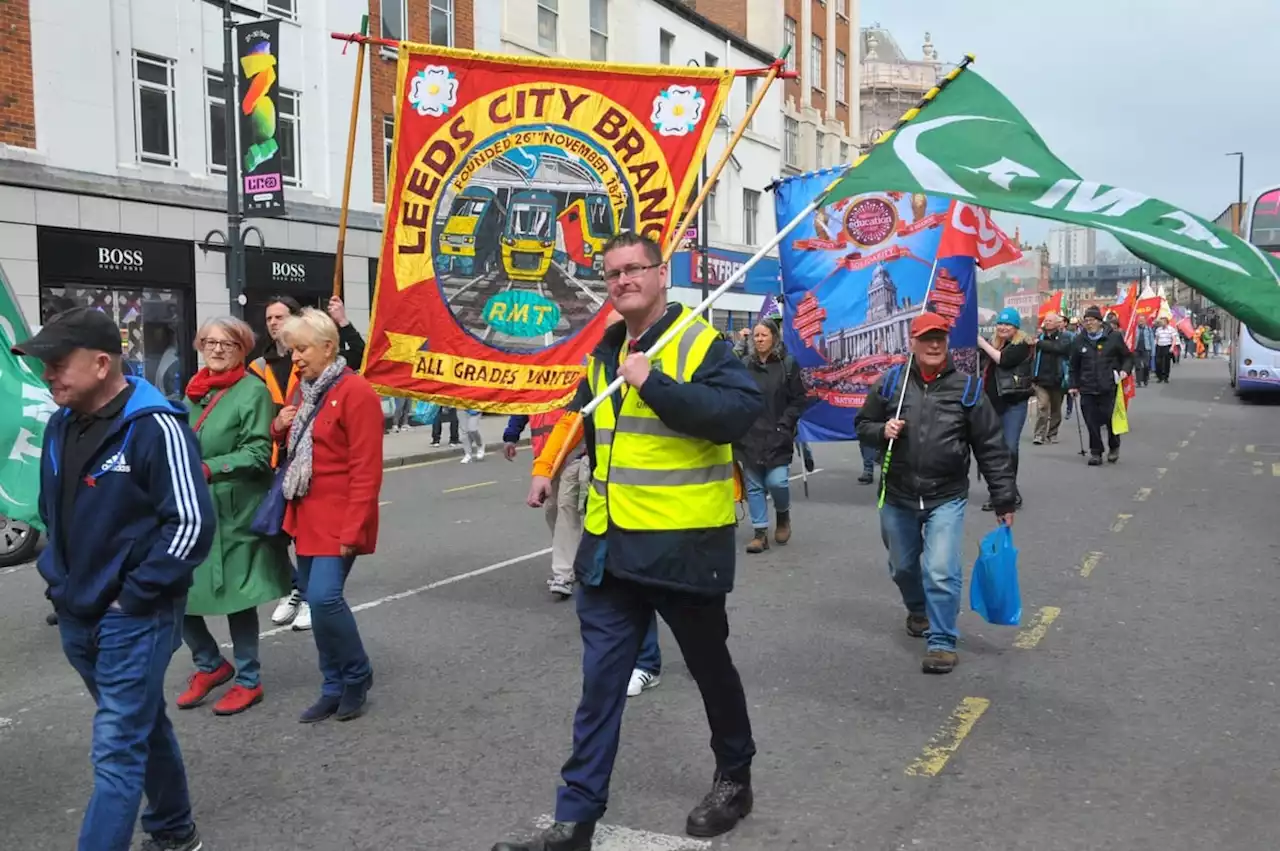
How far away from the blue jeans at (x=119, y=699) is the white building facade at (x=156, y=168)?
528 inches

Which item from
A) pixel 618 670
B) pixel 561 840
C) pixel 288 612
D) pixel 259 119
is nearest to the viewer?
pixel 561 840

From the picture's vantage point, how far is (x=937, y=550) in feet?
18.7

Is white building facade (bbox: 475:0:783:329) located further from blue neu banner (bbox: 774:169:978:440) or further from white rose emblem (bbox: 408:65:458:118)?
white rose emblem (bbox: 408:65:458:118)

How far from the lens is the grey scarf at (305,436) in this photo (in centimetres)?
493

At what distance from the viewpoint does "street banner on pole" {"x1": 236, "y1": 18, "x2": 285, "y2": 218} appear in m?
16.0

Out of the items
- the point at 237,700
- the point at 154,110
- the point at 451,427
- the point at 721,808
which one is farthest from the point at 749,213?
the point at 721,808

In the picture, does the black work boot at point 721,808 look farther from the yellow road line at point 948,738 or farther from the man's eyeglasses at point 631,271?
the man's eyeglasses at point 631,271

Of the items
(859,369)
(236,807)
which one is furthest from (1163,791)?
(859,369)

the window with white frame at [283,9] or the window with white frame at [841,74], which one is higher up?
the window with white frame at [841,74]

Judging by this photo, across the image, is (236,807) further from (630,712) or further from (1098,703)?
(1098,703)

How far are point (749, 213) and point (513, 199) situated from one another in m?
31.7

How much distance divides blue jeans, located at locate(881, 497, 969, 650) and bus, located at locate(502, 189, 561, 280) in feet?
7.45

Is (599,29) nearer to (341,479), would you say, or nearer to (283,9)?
(283,9)

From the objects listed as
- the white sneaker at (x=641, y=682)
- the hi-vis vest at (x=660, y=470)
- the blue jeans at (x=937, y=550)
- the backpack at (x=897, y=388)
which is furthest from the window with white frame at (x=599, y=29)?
the hi-vis vest at (x=660, y=470)
